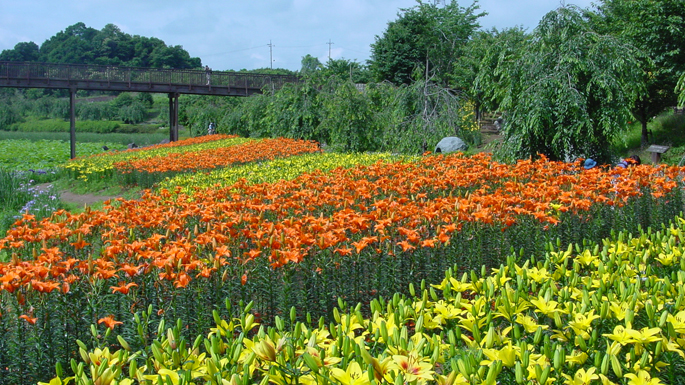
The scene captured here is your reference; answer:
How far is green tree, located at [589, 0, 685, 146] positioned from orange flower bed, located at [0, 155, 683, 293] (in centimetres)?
948

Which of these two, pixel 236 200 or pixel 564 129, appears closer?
pixel 236 200

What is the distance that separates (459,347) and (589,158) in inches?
341

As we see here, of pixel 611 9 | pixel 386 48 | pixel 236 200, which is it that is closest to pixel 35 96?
pixel 386 48

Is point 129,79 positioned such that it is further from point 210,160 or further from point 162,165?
point 162,165

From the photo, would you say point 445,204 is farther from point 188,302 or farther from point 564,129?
point 564,129

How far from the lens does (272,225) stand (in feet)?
12.0

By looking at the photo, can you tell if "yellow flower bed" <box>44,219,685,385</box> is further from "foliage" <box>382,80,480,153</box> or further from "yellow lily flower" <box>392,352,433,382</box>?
"foliage" <box>382,80,480,153</box>

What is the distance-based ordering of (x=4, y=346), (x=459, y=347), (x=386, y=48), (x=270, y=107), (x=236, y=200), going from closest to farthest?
1. (x=459, y=347)
2. (x=4, y=346)
3. (x=236, y=200)
4. (x=270, y=107)
5. (x=386, y=48)

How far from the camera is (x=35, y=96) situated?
207 ft

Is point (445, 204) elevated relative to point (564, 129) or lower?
lower

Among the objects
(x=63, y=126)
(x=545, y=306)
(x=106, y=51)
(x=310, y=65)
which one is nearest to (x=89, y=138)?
(x=63, y=126)

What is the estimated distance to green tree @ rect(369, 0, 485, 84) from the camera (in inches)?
1251

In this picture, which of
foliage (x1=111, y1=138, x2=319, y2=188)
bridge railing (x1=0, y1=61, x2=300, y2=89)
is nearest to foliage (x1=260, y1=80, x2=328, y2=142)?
bridge railing (x1=0, y1=61, x2=300, y2=89)

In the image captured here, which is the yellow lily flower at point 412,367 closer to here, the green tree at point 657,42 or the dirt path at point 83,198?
the dirt path at point 83,198
